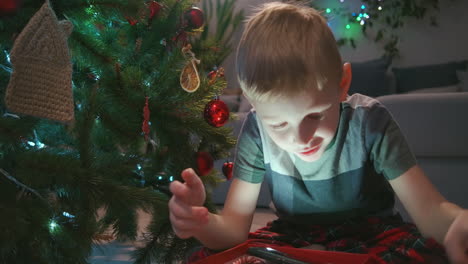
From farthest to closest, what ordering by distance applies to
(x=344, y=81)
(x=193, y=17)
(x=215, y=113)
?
Answer: (x=193, y=17) → (x=215, y=113) → (x=344, y=81)

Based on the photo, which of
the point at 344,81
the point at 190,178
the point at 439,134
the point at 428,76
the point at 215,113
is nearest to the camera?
the point at 190,178

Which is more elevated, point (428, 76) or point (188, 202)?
point (188, 202)

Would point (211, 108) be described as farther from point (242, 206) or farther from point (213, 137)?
point (242, 206)

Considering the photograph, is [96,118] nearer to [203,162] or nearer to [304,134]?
[203,162]

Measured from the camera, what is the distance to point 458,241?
0.54 meters

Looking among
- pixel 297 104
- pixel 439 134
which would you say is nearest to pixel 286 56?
pixel 297 104

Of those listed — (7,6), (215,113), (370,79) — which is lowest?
(370,79)

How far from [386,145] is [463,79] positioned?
2059 mm

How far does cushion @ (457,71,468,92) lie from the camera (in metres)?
2.27

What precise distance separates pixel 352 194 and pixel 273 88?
9.6 inches

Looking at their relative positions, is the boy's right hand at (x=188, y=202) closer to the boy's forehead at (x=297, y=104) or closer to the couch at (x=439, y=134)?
the boy's forehead at (x=297, y=104)

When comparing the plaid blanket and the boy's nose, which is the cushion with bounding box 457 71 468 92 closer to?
the plaid blanket

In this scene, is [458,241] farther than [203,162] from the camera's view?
No

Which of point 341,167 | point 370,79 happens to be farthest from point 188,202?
point 370,79
